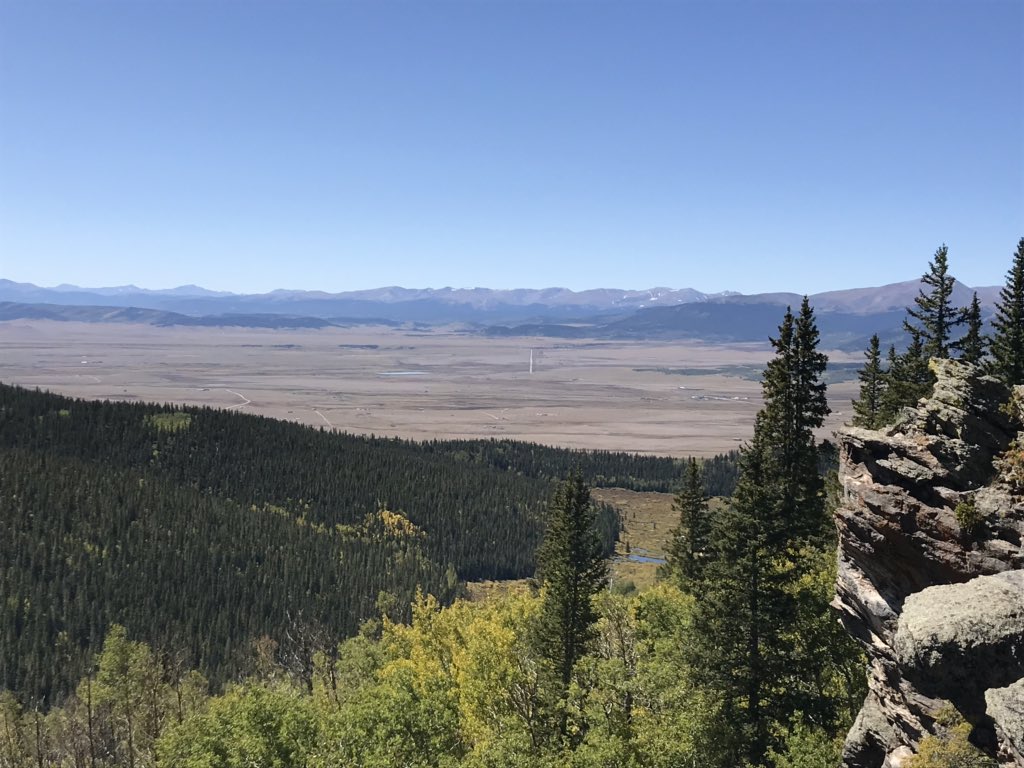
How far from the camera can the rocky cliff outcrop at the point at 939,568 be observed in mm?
21034

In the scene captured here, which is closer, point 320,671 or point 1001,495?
point 1001,495

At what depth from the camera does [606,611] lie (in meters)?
51.0

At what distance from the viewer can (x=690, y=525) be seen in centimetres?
6047

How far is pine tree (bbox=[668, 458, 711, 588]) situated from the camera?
59.3 metres

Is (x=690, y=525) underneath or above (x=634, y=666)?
above

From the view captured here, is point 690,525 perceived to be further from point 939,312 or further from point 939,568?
point 939,568

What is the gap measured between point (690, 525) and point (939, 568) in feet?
118

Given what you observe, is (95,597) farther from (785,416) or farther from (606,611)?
(785,416)

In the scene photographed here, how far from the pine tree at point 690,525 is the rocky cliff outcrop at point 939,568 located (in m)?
30.9

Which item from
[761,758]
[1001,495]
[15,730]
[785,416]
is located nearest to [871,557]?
[1001,495]

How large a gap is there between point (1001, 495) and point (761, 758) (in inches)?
626

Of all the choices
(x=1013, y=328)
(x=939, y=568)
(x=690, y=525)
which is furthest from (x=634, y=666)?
(x=1013, y=328)

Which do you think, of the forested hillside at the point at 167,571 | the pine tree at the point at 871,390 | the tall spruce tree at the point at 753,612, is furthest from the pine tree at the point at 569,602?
the forested hillside at the point at 167,571

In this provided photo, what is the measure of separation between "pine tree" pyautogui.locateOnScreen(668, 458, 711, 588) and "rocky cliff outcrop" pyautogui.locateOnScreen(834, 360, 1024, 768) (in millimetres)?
30865
